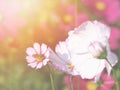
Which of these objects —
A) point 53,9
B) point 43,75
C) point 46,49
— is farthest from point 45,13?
point 46,49

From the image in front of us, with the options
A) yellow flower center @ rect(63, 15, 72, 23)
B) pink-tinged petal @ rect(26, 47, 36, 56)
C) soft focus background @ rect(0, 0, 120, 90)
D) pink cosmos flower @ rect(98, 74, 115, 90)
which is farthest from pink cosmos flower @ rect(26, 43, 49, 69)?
yellow flower center @ rect(63, 15, 72, 23)

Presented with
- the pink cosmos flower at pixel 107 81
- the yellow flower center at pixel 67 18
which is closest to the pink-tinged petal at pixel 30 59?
the pink cosmos flower at pixel 107 81

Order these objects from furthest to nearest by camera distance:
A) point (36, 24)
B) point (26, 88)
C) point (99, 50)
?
1. point (36, 24)
2. point (26, 88)
3. point (99, 50)

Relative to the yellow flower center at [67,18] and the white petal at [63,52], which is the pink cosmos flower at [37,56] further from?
the yellow flower center at [67,18]

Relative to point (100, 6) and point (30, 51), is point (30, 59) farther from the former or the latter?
point (100, 6)

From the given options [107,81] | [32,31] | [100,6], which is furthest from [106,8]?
[107,81]

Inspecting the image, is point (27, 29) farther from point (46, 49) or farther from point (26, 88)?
point (46, 49)

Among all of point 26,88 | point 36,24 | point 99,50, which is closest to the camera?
point 99,50
